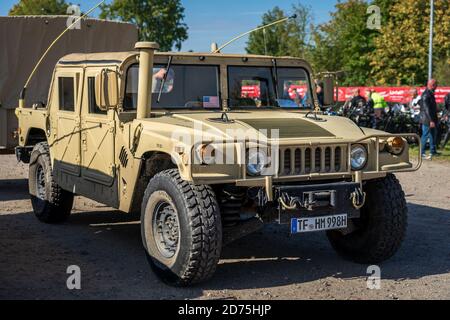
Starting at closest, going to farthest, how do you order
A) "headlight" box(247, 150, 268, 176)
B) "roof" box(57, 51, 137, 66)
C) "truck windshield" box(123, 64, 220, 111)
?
"headlight" box(247, 150, 268, 176) → "truck windshield" box(123, 64, 220, 111) → "roof" box(57, 51, 137, 66)

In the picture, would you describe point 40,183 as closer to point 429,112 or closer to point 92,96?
point 92,96

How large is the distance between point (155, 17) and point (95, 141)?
181ft

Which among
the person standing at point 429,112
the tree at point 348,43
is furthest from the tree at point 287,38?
the person standing at point 429,112

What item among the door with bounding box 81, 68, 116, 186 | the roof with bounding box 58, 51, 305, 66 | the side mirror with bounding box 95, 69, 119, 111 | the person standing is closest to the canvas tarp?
the roof with bounding box 58, 51, 305, 66

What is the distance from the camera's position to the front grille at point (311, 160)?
5.77 meters

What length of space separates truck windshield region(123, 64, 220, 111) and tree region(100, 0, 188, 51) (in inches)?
2113

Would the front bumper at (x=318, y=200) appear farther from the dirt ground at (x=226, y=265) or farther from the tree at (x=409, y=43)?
the tree at (x=409, y=43)

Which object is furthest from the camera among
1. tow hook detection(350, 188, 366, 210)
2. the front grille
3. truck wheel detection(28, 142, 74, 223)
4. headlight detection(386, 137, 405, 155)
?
truck wheel detection(28, 142, 74, 223)

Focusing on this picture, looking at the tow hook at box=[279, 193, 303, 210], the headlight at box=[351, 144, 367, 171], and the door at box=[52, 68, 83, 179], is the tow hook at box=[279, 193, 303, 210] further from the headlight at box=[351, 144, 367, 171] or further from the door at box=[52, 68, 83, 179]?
the door at box=[52, 68, 83, 179]

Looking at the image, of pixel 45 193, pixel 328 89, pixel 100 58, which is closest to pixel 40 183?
pixel 45 193

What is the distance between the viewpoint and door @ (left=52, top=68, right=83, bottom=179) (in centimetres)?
766

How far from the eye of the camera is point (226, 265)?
6.60m

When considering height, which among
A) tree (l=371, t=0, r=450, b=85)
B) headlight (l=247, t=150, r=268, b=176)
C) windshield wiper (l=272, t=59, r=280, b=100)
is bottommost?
headlight (l=247, t=150, r=268, b=176)
